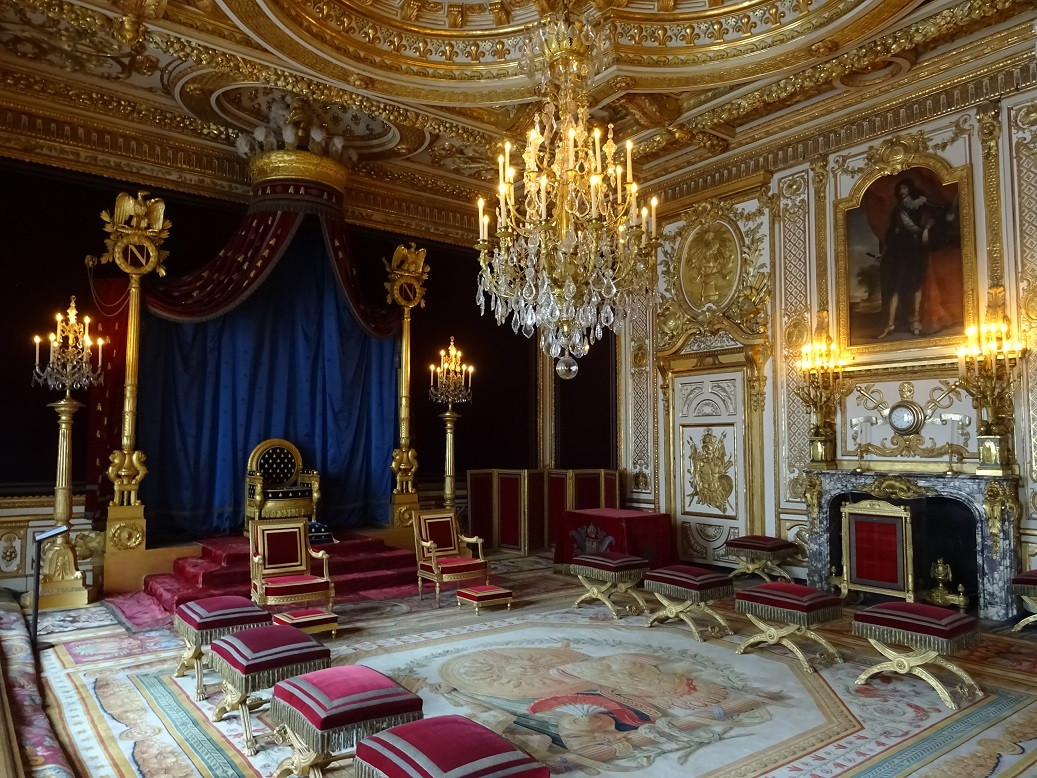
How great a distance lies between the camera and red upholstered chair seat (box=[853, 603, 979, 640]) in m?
4.16

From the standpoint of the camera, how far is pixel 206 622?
423 centimetres

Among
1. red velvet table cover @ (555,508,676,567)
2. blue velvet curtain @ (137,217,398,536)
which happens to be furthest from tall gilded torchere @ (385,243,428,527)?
red velvet table cover @ (555,508,676,567)

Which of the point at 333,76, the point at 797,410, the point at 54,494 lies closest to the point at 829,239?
the point at 797,410

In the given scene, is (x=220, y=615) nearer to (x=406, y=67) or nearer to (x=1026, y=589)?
(x=406, y=67)

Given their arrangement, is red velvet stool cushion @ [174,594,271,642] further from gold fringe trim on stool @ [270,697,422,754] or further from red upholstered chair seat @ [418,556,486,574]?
red upholstered chair seat @ [418,556,486,574]

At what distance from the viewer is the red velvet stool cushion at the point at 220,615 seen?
4.24 meters

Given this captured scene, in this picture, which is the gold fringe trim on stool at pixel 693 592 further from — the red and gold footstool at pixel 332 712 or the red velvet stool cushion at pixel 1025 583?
the red and gold footstool at pixel 332 712

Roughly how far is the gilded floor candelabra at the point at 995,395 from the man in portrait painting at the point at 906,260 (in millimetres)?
437

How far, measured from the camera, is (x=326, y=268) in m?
8.52

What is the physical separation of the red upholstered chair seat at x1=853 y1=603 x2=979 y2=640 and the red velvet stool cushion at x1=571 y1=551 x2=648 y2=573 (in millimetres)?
2085

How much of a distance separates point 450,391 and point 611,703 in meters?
5.40

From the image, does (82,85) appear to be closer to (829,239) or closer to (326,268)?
(326,268)

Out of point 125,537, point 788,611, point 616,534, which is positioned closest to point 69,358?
point 125,537

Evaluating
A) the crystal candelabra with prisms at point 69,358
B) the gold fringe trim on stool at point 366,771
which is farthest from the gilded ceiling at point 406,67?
the gold fringe trim on stool at point 366,771
